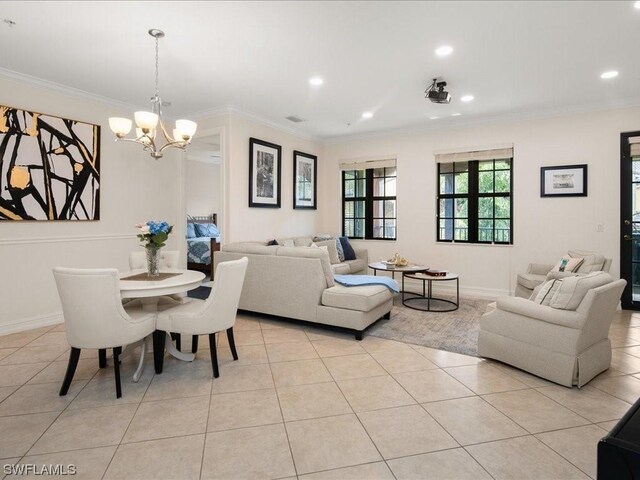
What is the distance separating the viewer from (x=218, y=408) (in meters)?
2.31

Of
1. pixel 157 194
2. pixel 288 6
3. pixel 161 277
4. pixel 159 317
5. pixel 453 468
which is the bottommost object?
pixel 453 468

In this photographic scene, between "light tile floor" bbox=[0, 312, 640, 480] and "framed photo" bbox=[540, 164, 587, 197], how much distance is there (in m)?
2.48

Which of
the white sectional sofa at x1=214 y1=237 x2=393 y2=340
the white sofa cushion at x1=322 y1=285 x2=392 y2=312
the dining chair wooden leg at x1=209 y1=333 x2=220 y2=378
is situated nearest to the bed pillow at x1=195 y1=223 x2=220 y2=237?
the white sectional sofa at x1=214 y1=237 x2=393 y2=340

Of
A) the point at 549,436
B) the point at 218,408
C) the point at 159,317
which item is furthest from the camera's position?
the point at 159,317

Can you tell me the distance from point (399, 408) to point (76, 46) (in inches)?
157

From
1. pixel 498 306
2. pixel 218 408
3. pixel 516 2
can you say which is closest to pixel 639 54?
→ pixel 516 2

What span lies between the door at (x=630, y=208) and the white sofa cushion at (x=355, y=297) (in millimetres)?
3414

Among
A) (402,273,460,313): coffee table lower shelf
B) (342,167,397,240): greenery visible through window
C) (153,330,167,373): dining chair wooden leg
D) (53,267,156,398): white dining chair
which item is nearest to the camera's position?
(53,267,156,398): white dining chair

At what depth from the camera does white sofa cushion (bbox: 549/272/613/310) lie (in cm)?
251

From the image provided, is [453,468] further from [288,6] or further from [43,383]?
[288,6]

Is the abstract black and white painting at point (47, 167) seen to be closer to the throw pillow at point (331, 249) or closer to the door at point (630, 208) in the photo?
the throw pillow at point (331, 249)

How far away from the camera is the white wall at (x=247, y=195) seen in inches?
200

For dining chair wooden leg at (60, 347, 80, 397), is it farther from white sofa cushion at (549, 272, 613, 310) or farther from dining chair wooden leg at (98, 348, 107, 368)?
white sofa cushion at (549, 272, 613, 310)

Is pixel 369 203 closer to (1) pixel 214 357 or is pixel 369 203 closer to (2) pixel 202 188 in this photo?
(2) pixel 202 188
